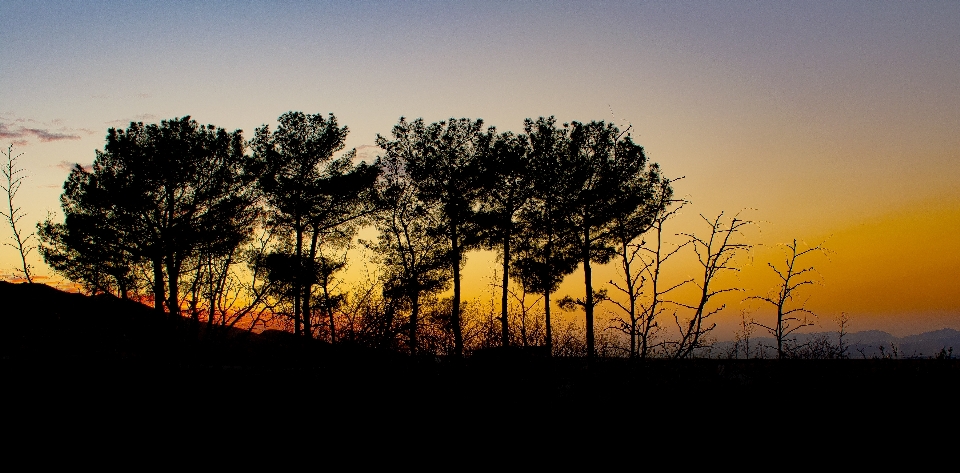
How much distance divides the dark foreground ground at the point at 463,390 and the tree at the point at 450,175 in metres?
19.7

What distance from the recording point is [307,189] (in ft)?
99.5

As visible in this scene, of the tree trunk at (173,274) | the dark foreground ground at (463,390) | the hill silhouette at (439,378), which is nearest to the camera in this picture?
the dark foreground ground at (463,390)

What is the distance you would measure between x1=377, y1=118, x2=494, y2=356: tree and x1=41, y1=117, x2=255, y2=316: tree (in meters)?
8.73

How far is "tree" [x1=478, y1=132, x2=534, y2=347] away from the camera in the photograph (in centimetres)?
3078

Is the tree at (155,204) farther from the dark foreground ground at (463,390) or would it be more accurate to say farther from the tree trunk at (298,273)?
the dark foreground ground at (463,390)

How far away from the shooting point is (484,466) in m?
6.62

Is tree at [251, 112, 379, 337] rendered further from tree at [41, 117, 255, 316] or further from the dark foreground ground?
→ the dark foreground ground

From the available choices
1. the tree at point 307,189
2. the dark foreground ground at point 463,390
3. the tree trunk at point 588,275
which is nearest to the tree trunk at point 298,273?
the tree at point 307,189

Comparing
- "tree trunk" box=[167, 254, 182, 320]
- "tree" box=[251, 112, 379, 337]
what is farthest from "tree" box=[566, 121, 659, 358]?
"tree trunk" box=[167, 254, 182, 320]

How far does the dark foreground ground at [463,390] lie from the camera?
26.0 ft

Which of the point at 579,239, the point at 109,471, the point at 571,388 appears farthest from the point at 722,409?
the point at 579,239

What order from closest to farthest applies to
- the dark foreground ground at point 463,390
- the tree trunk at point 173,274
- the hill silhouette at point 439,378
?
the dark foreground ground at point 463,390, the hill silhouette at point 439,378, the tree trunk at point 173,274

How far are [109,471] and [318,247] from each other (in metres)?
25.4

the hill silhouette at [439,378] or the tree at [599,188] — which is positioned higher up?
the tree at [599,188]
